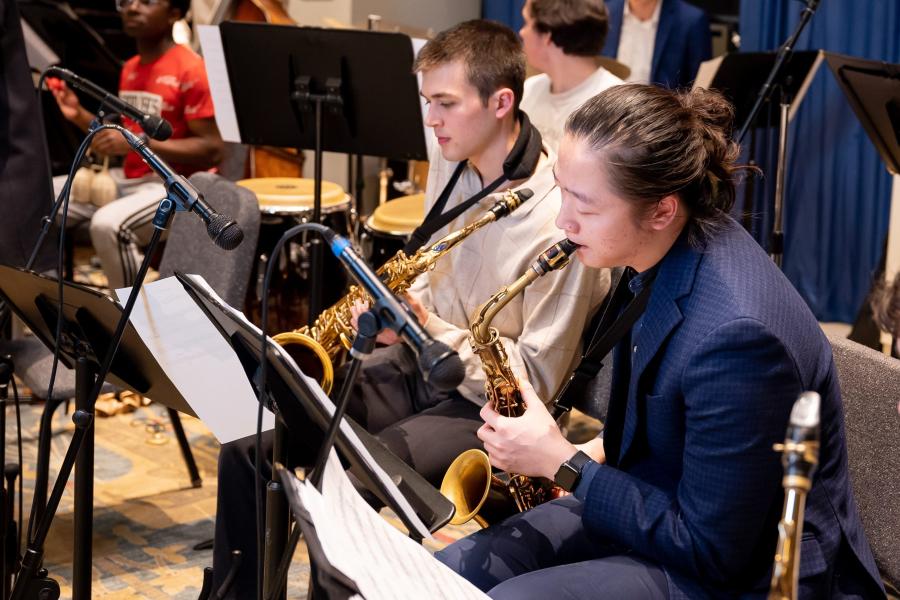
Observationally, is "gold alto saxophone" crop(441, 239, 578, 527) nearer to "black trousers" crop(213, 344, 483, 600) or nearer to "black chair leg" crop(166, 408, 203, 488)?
"black trousers" crop(213, 344, 483, 600)

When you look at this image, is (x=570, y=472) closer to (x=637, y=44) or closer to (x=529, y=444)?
(x=529, y=444)

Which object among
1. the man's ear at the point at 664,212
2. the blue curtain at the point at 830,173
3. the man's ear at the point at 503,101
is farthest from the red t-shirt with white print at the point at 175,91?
the man's ear at the point at 664,212

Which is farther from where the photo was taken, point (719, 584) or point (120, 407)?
point (120, 407)

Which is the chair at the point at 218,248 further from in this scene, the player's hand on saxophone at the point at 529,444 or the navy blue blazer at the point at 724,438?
the navy blue blazer at the point at 724,438

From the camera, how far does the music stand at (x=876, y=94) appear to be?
11.5 feet

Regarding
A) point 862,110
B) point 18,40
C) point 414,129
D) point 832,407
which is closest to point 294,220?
point 414,129

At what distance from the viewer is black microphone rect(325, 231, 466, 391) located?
1.27 metres

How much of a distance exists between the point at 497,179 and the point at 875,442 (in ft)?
3.86

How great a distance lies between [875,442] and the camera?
1.99 metres

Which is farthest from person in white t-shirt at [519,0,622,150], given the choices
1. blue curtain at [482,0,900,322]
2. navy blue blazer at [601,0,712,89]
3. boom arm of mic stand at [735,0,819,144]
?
blue curtain at [482,0,900,322]

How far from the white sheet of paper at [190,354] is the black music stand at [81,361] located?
0.24 feet

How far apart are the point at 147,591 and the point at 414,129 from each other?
1.64 meters

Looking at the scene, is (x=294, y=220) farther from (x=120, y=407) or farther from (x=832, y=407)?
(x=832, y=407)

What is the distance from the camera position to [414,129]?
135 inches
